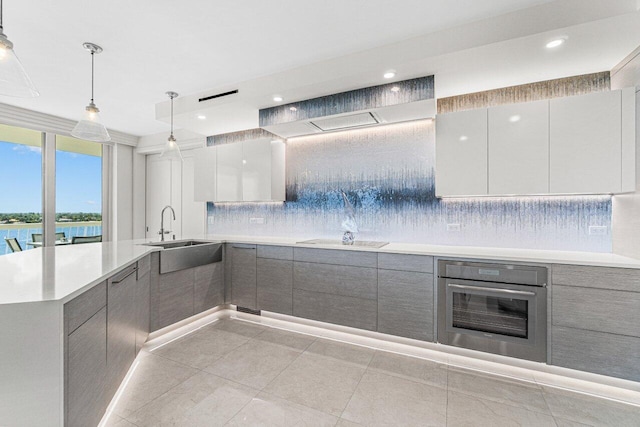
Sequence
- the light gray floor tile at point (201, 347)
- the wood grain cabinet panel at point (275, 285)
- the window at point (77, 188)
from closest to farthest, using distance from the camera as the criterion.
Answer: the light gray floor tile at point (201, 347) → the wood grain cabinet panel at point (275, 285) → the window at point (77, 188)

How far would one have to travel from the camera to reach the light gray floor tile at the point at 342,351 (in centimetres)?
242

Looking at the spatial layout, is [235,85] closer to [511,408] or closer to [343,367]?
[343,367]

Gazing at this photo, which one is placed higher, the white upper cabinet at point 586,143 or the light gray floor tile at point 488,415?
the white upper cabinet at point 586,143

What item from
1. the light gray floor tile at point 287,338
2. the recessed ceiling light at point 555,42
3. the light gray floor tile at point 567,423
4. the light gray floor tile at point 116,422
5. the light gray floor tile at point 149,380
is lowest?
the light gray floor tile at point 287,338

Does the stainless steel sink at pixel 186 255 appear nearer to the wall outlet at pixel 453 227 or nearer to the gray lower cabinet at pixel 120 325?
the gray lower cabinet at pixel 120 325

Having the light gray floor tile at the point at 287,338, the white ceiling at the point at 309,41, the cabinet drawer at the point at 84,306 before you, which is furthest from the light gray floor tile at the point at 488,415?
the white ceiling at the point at 309,41

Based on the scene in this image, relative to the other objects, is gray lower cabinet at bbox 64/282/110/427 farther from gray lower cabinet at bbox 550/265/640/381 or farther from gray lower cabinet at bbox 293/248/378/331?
gray lower cabinet at bbox 550/265/640/381

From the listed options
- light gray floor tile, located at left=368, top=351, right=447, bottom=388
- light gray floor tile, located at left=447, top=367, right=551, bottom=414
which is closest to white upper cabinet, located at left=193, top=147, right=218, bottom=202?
light gray floor tile, located at left=368, top=351, right=447, bottom=388

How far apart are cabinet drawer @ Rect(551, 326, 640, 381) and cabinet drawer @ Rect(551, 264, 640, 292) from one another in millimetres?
326

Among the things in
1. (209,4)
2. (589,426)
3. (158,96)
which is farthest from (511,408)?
(158,96)

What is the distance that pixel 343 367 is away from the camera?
2.29m

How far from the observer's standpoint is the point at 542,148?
7.51 feet

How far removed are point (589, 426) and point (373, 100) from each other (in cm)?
268

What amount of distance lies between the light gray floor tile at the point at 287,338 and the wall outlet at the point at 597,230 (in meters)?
2.63
